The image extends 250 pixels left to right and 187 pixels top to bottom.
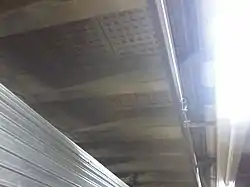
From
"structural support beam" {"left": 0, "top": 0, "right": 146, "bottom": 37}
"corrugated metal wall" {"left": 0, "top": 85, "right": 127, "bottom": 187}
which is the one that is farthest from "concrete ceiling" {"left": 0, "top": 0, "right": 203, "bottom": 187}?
"corrugated metal wall" {"left": 0, "top": 85, "right": 127, "bottom": 187}

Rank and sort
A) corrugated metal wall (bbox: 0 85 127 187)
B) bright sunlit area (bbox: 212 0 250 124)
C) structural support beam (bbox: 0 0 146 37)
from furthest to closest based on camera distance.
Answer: structural support beam (bbox: 0 0 146 37)
bright sunlit area (bbox: 212 0 250 124)
corrugated metal wall (bbox: 0 85 127 187)

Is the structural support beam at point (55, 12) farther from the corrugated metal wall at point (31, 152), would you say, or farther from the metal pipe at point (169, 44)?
the corrugated metal wall at point (31, 152)

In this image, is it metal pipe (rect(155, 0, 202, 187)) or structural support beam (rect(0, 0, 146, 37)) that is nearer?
metal pipe (rect(155, 0, 202, 187))

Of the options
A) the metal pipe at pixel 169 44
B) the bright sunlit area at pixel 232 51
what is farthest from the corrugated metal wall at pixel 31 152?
the bright sunlit area at pixel 232 51

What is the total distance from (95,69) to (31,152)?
2.89ft

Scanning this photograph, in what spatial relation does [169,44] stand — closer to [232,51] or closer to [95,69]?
[232,51]

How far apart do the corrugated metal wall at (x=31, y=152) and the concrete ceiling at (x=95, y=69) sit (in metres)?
0.49

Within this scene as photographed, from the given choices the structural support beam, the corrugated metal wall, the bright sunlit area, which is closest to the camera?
the corrugated metal wall

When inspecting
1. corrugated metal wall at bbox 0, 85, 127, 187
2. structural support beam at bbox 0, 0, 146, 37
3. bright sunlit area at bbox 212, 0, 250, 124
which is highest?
structural support beam at bbox 0, 0, 146, 37

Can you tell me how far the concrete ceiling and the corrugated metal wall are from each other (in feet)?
1.60

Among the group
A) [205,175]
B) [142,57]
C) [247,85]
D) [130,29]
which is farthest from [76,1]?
[205,175]

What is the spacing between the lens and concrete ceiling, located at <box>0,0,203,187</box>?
5.01 ft

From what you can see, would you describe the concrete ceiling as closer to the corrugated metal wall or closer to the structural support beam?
the structural support beam

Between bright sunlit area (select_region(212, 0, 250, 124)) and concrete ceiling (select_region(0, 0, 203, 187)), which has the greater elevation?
concrete ceiling (select_region(0, 0, 203, 187))
